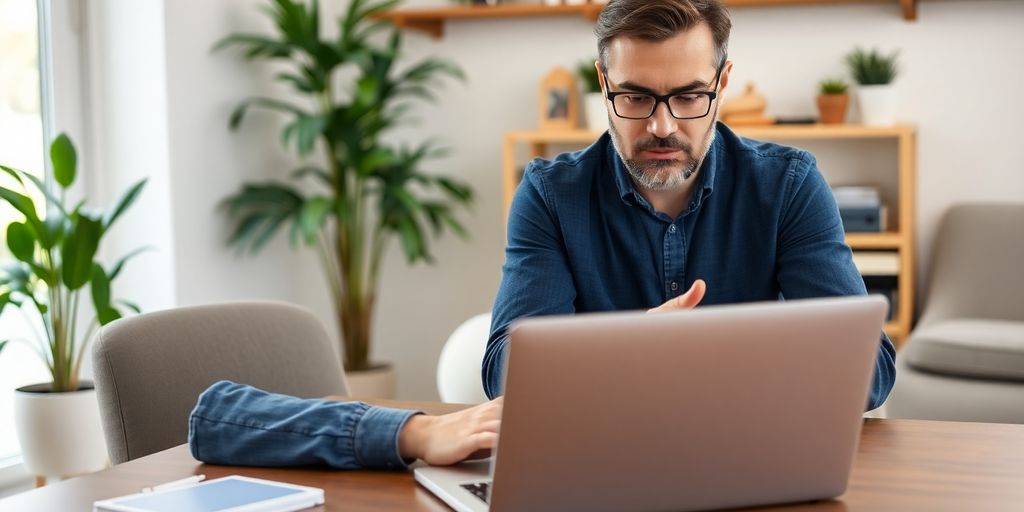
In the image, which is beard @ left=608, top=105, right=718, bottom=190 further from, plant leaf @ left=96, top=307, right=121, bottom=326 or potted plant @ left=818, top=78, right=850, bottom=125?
potted plant @ left=818, top=78, right=850, bottom=125

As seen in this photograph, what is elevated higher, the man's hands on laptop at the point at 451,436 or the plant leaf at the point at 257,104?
the plant leaf at the point at 257,104

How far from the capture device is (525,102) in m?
4.22

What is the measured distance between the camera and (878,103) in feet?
12.1

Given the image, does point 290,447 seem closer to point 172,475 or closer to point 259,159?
point 172,475

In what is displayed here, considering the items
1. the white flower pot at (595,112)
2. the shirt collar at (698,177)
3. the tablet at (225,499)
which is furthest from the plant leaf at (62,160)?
the tablet at (225,499)

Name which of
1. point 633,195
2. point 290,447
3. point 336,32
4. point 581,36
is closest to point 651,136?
point 633,195

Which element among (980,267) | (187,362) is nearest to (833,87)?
(980,267)

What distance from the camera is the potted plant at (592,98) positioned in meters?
3.90

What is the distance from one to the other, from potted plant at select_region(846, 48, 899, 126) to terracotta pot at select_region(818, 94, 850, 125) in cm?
6

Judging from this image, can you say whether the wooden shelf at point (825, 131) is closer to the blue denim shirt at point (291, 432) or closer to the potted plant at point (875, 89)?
the potted plant at point (875, 89)

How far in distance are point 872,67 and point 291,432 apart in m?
2.98

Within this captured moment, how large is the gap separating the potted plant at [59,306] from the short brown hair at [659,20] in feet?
4.98

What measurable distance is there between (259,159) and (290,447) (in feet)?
9.70

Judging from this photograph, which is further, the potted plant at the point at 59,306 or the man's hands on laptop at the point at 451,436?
the potted plant at the point at 59,306
